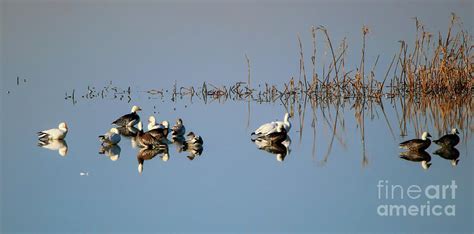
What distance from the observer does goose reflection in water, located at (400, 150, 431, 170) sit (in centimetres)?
870

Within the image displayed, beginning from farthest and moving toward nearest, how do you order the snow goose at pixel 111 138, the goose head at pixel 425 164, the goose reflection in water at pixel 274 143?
the snow goose at pixel 111 138
the goose reflection in water at pixel 274 143
the goose head at pixel 425 164

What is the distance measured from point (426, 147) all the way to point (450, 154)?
0.28 meters

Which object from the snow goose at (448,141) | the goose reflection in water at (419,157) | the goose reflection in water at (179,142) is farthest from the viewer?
the goose reflection in water at (179,142)

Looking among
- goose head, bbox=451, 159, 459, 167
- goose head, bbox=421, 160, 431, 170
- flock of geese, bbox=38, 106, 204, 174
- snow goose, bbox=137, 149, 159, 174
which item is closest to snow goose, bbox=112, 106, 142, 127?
flock of geese, bbox=38, 106, 204, 174

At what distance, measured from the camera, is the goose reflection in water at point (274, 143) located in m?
9.65

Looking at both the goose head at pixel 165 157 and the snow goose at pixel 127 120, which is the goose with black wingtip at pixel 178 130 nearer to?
the goose head at pixel 165 157

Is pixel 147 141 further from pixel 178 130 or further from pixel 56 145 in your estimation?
pixel 56 145

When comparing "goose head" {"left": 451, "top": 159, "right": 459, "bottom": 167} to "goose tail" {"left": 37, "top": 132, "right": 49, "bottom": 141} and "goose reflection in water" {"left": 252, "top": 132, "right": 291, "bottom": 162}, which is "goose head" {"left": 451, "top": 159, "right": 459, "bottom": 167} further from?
"goose tail" {"left": 37, "top": 132, "right": 49, "bottom": 141}

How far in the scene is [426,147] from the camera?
9.22 metres

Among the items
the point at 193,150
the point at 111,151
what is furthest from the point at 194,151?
the point at 111,151

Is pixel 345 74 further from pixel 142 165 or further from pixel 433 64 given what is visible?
pixel 142 165

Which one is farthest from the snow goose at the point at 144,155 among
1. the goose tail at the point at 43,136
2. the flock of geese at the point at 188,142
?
the goose tail at the point at 43,136

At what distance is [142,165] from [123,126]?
8.69 feet

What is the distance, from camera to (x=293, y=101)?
15156 millimetres
